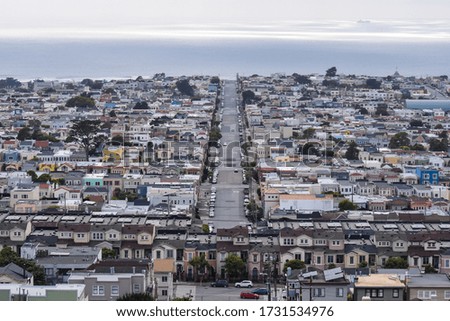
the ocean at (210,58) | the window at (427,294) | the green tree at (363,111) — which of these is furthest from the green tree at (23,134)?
the ocean at (210,58)

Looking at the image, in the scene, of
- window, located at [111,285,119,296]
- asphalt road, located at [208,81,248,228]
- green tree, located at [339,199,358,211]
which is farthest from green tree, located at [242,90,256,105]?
window, located at [111,285,119,296]

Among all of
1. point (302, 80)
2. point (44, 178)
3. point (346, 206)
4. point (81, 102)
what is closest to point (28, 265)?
point (346, 206)

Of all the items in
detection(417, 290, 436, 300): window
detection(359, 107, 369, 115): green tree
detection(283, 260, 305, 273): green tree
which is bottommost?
detection(283, 260, 305, 273): green tree

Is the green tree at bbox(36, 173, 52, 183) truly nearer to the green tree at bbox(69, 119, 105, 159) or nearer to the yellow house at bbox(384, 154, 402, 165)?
the green tree at bbox(69, 119, 105, 159)

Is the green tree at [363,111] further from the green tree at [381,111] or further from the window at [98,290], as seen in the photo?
the window at [98,290]

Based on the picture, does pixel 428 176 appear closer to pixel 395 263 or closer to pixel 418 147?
pixel 418 147
